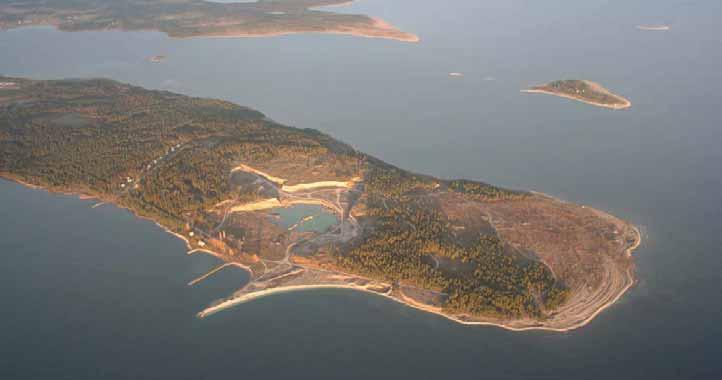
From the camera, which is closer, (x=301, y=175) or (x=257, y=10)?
(x=301, y=175)

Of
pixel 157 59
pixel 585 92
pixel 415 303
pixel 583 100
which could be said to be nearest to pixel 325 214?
pixel 415 303

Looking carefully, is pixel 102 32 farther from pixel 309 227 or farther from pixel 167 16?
pixel 309 227

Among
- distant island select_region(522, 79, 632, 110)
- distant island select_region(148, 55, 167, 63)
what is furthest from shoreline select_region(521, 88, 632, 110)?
distant island select_region(148, 55, 167, 63)

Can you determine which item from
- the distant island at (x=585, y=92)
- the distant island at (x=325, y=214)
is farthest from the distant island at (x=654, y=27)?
the distant island at (x=325, y=214)

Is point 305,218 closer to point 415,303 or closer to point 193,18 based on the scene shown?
point 415,303

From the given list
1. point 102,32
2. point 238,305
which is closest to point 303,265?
point 238,305

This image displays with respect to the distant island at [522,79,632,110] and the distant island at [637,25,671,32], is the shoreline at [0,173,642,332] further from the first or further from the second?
the distant island at [637,25,671,32]

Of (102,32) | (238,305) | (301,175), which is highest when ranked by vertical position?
(102,32)

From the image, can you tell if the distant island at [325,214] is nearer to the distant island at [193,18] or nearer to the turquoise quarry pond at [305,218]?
the turquoise quarry pond at [305,218]
